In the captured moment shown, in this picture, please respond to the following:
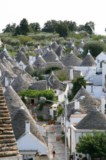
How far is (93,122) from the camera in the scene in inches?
1442

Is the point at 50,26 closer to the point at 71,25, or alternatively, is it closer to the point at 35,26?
the point at 35,26

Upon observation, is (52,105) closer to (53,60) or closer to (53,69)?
(53,69)

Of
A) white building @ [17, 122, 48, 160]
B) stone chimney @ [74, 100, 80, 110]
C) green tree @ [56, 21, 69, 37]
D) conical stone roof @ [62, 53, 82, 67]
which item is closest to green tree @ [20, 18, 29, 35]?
green tree @ [56, 21, 69, 37]

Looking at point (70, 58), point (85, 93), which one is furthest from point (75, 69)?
point (85, 93)

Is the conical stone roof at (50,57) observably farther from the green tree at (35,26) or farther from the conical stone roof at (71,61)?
the green tree at (35,26)

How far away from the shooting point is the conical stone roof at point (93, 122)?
36438mm

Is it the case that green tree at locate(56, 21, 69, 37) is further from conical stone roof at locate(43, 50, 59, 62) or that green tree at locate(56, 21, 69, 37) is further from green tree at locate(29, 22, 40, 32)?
conical stone roof at locate(43, 50, 59, 62)

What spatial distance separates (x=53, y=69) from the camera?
3009 inches

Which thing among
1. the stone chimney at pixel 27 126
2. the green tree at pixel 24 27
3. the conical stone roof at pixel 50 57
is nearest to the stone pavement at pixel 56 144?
the stone chimney at pixel 27 126

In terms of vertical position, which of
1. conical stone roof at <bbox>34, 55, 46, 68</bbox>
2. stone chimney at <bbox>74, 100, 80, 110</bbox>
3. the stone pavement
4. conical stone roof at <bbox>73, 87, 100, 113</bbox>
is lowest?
the stone pavement

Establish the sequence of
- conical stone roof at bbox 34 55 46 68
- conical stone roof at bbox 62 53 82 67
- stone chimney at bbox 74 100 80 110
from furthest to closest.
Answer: conical stone roof at bbox 34 55 46 68 < conical stone roof at bbox 62 53 82 67 < stone chimney at bbox 74 100 80 110

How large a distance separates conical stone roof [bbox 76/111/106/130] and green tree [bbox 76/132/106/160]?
2.73m

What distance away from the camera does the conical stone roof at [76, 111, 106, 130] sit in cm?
3644

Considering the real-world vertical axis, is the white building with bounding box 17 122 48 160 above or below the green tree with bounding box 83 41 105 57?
above
